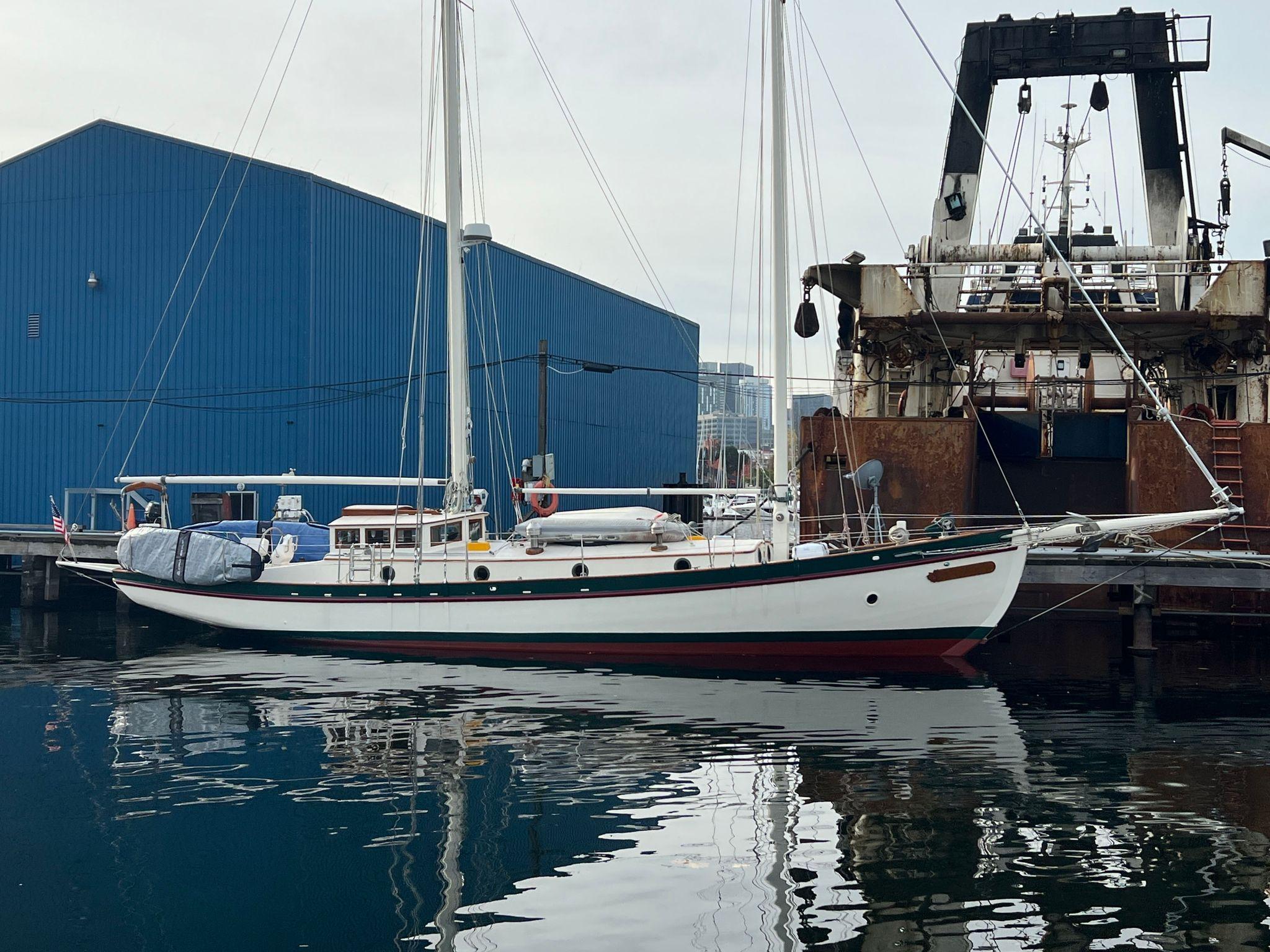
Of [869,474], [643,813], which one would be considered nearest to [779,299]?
[869,474]

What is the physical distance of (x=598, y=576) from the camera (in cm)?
2047

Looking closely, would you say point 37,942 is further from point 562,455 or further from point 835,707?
point 562,455

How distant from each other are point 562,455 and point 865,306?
21938 mm

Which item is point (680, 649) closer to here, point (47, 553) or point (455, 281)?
point (455, 281)

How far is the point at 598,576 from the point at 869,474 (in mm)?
4993

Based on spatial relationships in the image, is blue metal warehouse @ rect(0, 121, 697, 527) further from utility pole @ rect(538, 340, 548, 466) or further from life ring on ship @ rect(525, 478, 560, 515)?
life ring on ship @ rect(525, 478, 560, 515)

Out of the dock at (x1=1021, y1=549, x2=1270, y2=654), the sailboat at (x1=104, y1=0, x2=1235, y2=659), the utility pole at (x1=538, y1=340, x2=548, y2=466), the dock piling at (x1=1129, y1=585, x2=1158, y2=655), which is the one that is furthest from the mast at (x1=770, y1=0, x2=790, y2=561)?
the utility pole at (x1=538, y1=340, x2=548, y2=466)

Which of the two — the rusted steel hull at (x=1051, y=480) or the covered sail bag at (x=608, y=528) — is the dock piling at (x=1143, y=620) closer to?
the rusted steel hull at (x=1051, y=480)

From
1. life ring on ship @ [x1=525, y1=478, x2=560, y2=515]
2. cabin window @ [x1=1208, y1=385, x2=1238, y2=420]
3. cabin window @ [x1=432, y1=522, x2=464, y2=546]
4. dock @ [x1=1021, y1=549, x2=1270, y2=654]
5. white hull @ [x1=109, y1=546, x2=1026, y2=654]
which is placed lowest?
white hull @ [x1=109, y1=546, x2=1026, y2=654]

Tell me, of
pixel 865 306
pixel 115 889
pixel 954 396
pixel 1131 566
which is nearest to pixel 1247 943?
pixel 115 889

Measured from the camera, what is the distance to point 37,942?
800 cm

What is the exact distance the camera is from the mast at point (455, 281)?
22.5 m

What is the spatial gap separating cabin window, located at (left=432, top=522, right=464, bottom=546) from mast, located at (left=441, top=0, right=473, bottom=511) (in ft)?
1.09

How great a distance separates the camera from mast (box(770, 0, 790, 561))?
19391 millimetres
